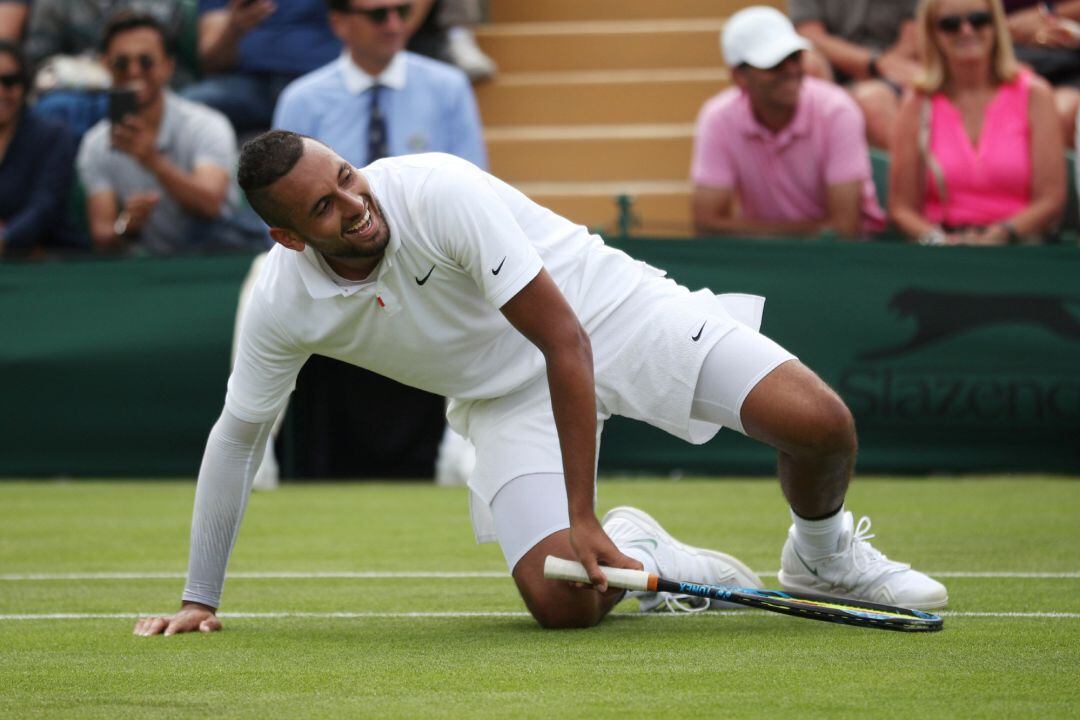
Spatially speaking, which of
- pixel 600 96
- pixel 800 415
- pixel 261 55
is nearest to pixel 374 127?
pixel 261 55

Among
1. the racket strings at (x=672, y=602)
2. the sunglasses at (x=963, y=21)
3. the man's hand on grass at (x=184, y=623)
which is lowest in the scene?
the man's hand on grass at (x=184, y=623)

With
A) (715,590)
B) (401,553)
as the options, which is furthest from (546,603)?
(401,553)

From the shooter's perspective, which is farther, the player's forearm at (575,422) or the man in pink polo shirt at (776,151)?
the man in pink polo shirt at (776,151)

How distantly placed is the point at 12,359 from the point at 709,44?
6085 millimetres

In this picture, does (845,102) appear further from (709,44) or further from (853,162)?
(709,44)

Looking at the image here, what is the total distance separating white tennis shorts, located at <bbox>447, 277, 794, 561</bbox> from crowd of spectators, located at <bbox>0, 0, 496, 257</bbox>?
4.43 metres

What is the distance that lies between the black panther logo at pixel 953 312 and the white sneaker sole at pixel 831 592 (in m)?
3.69

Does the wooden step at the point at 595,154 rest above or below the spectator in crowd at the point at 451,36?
below

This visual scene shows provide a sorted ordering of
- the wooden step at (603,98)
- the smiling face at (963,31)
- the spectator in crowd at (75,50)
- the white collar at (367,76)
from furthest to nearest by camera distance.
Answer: the wooden step at (603,98), the spectator in crowd at (75,50), the white collar at (367,76), the smiling face at (963,31)

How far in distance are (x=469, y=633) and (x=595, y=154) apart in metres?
8.09

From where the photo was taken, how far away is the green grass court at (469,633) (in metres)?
3.52

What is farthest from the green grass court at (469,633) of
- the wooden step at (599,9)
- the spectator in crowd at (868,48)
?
the wooden step at (599,9)

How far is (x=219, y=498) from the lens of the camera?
462cm

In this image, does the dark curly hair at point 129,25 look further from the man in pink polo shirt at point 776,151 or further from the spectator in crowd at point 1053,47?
the spectator in crowd at point 1053,47
